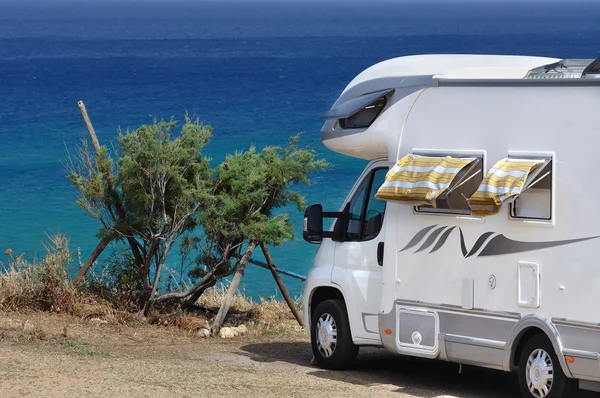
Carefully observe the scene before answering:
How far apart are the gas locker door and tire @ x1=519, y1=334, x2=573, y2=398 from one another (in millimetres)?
1758

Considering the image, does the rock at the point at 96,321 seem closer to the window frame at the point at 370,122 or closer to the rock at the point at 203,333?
the rock at the point at 203,333

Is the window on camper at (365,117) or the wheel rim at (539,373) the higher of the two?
the window on camper at (365,117)

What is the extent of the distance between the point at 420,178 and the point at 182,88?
56.1m

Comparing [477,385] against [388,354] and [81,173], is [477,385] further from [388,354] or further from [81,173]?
[81,173]

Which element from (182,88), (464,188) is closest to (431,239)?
(464,188)

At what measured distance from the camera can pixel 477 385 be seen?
10586 millimetres

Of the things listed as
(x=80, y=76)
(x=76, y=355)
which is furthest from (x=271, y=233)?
(x=80, y=76)

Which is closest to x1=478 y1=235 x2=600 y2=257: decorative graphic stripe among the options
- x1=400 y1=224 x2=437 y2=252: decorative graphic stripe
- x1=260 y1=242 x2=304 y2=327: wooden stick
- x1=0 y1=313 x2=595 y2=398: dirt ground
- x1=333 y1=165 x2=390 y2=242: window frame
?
x1=400 y1=224 x2=437 y2=252: decorative graphic stripe

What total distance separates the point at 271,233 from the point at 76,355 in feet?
10.1

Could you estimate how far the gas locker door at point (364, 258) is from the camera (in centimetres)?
1069

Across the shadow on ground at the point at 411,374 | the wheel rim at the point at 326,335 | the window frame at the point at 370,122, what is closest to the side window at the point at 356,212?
the window frame at the point at 370,122

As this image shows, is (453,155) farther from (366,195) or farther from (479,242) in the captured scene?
(366,195)

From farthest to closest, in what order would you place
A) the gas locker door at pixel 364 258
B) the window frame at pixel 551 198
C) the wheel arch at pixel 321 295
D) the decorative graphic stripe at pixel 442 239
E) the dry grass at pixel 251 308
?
the dry grass at pixel 251 308 < the wheel arch at pixel 321 295 < the gas locker door at pixel 364 258 < the decorative graphic stripe at pixel 442 239 < the window frame at pixel 551 198

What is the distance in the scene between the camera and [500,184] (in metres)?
9.15
